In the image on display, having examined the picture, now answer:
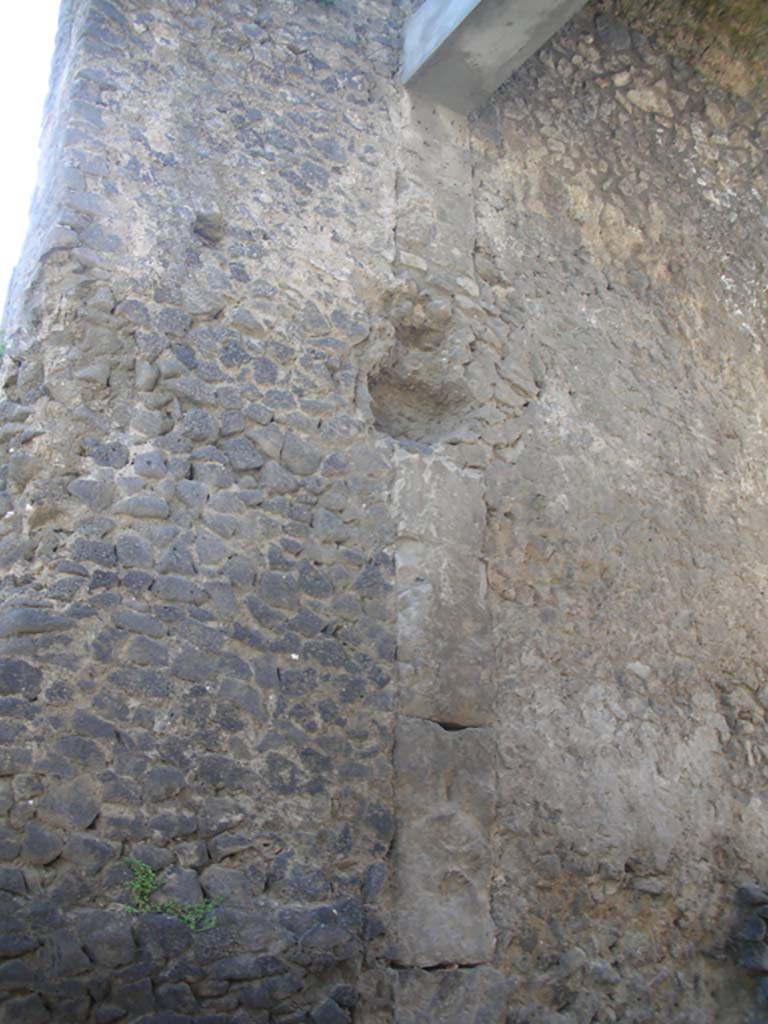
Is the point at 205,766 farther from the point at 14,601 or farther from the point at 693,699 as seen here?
the point at 693,699

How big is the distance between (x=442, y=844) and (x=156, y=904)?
1.06m

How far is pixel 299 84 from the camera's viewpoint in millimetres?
4562

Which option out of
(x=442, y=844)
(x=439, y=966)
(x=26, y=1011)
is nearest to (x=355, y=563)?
(x=442, y=844)

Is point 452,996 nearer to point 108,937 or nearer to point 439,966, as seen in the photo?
point 439,966

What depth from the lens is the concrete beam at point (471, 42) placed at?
15.0 feet

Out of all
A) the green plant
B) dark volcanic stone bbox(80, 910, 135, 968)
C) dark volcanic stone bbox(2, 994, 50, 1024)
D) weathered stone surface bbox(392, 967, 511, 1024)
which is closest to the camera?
dark volcanic stone bbox(2, 994, 50, 1024)

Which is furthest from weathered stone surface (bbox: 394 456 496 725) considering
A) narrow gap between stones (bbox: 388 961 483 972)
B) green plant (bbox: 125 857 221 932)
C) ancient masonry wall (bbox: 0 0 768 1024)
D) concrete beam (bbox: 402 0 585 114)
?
concrete beam (bbox: 402 0 585 114)

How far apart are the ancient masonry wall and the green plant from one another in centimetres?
3

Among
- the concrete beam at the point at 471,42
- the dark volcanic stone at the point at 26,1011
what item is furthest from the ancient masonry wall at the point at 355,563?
the concrete beam at the point at 471,42

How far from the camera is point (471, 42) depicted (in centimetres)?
469

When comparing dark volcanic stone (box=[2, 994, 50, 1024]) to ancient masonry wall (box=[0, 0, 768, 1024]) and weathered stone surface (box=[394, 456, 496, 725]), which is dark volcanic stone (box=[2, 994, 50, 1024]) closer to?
ancient masonry wall (box=[0, 0, 768, 1024])

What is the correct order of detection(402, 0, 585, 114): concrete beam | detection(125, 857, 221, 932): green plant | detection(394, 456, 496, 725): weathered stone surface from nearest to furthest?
detection(125, 857, 221, 932): green plant < detection(394, 456, 496, 725): weathered stone surface < detection(402, 0, 585, 114): concrete beam

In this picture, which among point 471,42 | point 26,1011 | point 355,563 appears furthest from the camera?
point 471,42

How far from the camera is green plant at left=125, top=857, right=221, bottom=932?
317 cm
